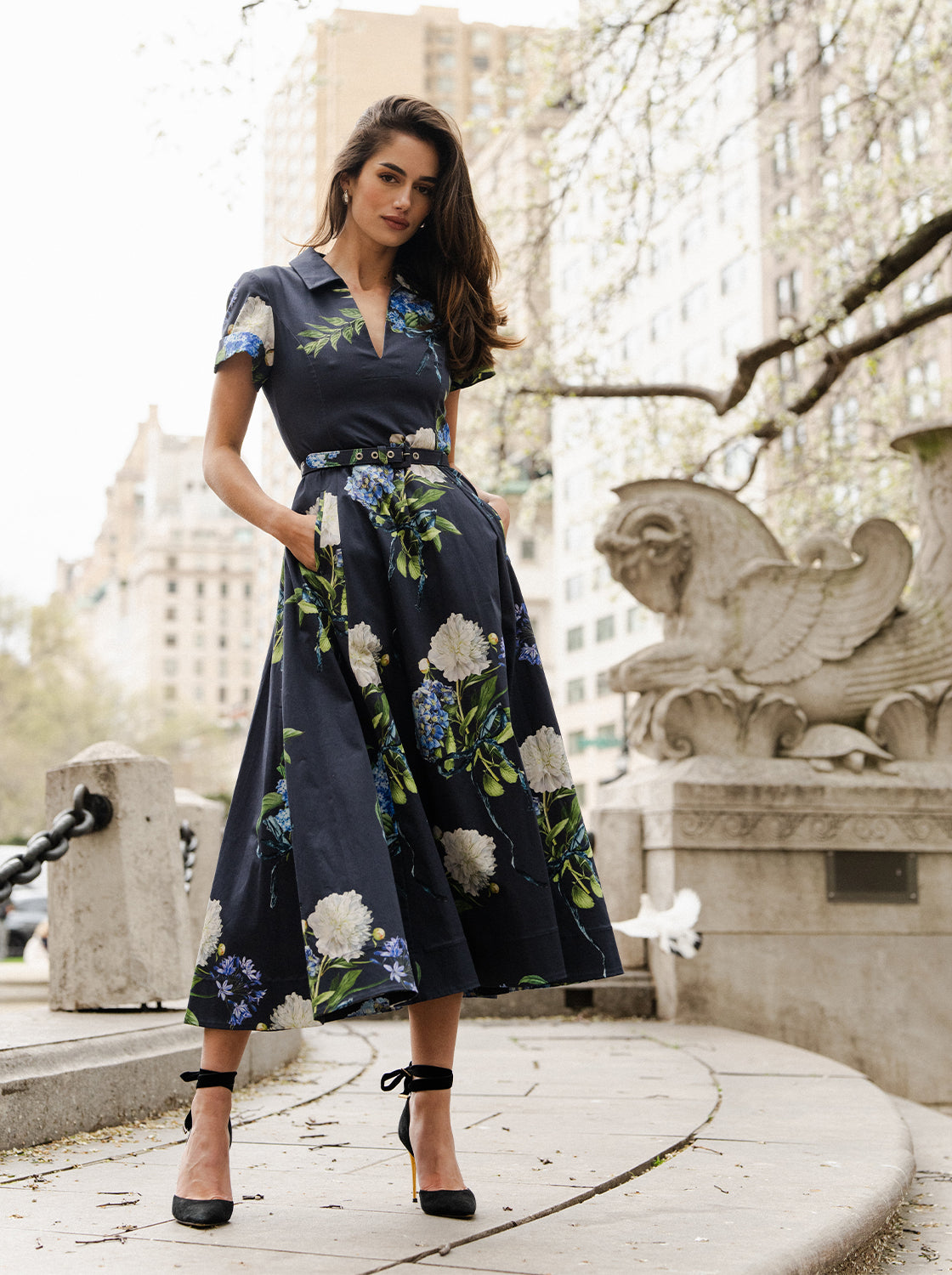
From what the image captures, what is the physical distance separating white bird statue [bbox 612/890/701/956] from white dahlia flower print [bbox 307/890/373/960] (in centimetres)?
387

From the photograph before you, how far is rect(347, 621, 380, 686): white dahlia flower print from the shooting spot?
2.68m

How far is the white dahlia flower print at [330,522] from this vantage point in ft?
9.07

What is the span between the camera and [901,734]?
23.6 ft

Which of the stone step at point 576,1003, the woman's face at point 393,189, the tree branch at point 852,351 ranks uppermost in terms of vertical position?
the tree branch at point 852,351

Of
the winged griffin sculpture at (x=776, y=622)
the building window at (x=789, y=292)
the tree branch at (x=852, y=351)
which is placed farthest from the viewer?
the building window at (x=789, y=292)

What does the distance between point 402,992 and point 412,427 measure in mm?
1170

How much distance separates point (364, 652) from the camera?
2.71m

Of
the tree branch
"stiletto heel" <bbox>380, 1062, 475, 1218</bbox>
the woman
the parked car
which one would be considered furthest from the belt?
the parked car

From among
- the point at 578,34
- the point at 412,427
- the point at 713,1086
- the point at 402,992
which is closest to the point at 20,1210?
the point at 402,992

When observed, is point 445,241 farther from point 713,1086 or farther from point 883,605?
point 883,605

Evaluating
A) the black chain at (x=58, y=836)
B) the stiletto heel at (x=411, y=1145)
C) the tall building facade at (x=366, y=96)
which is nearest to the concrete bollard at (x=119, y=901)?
the black chain at (x=58, y=836)

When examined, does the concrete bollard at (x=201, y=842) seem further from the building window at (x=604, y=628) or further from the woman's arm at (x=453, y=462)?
the building window at (x=604, y=628)

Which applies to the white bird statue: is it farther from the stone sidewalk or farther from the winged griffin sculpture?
the stone sidewalk

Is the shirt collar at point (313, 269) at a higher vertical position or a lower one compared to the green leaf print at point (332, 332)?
higher
